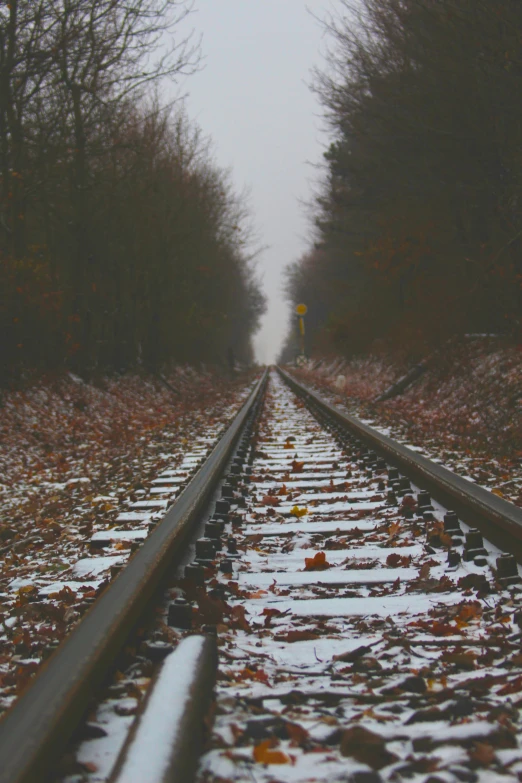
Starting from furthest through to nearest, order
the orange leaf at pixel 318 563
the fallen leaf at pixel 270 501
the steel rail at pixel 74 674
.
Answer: the fallen leaf at pixel 270 501 < the orange leaf at pixel 318 563 < the steel rail at pixel 74 674

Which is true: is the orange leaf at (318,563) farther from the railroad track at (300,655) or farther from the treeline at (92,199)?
the treeline at (92,199)

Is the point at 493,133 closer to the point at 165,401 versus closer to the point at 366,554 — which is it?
the point at 366,554

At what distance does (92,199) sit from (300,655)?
60.2 feet

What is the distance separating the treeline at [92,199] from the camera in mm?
13383

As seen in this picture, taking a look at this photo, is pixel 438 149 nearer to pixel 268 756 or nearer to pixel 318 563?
pixel 318 563

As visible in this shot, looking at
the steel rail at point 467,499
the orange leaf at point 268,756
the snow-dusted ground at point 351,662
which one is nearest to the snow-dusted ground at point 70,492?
the snow-dusted ground at point 351,662

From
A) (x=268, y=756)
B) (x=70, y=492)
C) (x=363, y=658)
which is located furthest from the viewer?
(x=70, y=492)

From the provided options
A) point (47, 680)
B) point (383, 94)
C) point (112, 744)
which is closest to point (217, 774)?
point (112, 744)

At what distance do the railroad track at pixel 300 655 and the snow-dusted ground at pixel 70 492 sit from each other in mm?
374

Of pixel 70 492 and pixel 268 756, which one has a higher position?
pixel 268 756

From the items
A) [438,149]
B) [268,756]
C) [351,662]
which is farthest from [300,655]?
[438,149]

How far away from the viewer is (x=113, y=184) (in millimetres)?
18672

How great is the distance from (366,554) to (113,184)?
1654cm

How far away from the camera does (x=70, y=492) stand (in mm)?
7238
